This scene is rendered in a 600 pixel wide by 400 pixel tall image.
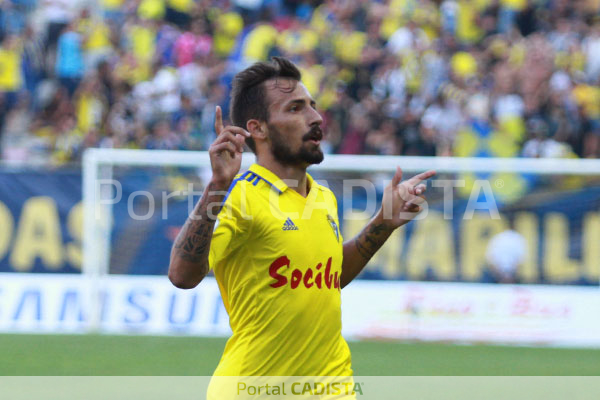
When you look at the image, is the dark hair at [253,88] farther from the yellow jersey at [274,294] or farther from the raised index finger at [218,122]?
the raised index finger at [218,122]

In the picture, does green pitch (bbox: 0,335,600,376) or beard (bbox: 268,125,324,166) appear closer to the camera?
beard (bbox: 268,125,324,166)

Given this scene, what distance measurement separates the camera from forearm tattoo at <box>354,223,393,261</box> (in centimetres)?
457

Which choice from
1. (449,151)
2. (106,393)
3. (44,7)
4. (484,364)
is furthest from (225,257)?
(44,7)

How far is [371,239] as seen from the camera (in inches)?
181

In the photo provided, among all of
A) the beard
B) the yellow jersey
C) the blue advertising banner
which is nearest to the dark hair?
the beard

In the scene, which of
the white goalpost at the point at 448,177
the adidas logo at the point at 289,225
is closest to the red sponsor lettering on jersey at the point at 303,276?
the adidas logo at the point at 289,225

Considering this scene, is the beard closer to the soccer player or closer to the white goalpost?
the soccer player

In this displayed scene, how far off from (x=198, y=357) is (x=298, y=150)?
18.4 feet

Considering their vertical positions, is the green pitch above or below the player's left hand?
below

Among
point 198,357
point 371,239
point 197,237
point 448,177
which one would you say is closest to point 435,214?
point 448,177

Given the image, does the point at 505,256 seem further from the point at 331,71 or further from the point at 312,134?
the point at 312,134

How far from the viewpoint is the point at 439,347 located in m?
10.5

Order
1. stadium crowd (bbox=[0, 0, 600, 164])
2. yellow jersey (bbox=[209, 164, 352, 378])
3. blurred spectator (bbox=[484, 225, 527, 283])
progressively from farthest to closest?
stadium crowd (bbox=[0, 0, 600, 164])
blurred spectator (bbox=[484, 225, 527, 283])
yellow jersey (bbox=[209, 164, 352, 378])

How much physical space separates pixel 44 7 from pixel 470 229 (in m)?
8.79
